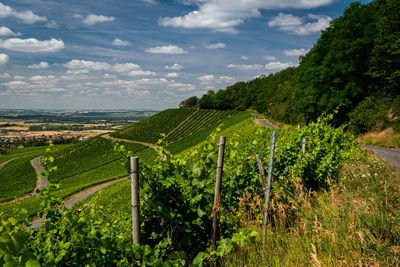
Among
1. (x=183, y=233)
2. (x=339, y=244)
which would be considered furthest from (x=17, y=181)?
(x=339, y=244)

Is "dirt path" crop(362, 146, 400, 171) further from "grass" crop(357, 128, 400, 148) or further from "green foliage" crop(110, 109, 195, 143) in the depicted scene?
"green foliage" crop(110, 109, 195, 143)

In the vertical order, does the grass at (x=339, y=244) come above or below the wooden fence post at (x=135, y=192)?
below

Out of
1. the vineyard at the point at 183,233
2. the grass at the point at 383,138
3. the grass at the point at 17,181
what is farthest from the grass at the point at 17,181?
the grass at the point at 383,138

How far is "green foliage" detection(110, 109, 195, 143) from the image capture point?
65675mm

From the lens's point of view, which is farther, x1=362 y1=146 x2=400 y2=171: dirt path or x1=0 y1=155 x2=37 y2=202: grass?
x1=0 y1=155 x2=37 y2=202: grass

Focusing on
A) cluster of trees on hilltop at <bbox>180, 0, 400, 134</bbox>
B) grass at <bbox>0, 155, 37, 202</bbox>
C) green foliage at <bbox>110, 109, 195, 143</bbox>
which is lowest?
grass at <bbox>0, 155, 37, 202</bbox>

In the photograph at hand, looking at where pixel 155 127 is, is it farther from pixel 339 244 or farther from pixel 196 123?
pixel 339 244

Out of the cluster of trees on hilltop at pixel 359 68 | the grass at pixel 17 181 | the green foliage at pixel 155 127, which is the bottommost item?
the grass at pixel 17 181

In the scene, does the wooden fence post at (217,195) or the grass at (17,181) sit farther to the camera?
the grass at (17,181)

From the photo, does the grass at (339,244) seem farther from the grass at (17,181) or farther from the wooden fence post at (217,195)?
the grass at (17,181)

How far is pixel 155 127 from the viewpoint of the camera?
7262 cm

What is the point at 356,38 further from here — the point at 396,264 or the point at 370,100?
the point at 396,264

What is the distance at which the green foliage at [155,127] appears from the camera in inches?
2586

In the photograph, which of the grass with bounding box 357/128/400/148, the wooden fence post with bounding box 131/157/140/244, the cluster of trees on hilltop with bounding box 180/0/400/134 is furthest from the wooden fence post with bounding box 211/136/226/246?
the grass with bounding box 357/128/400/148
